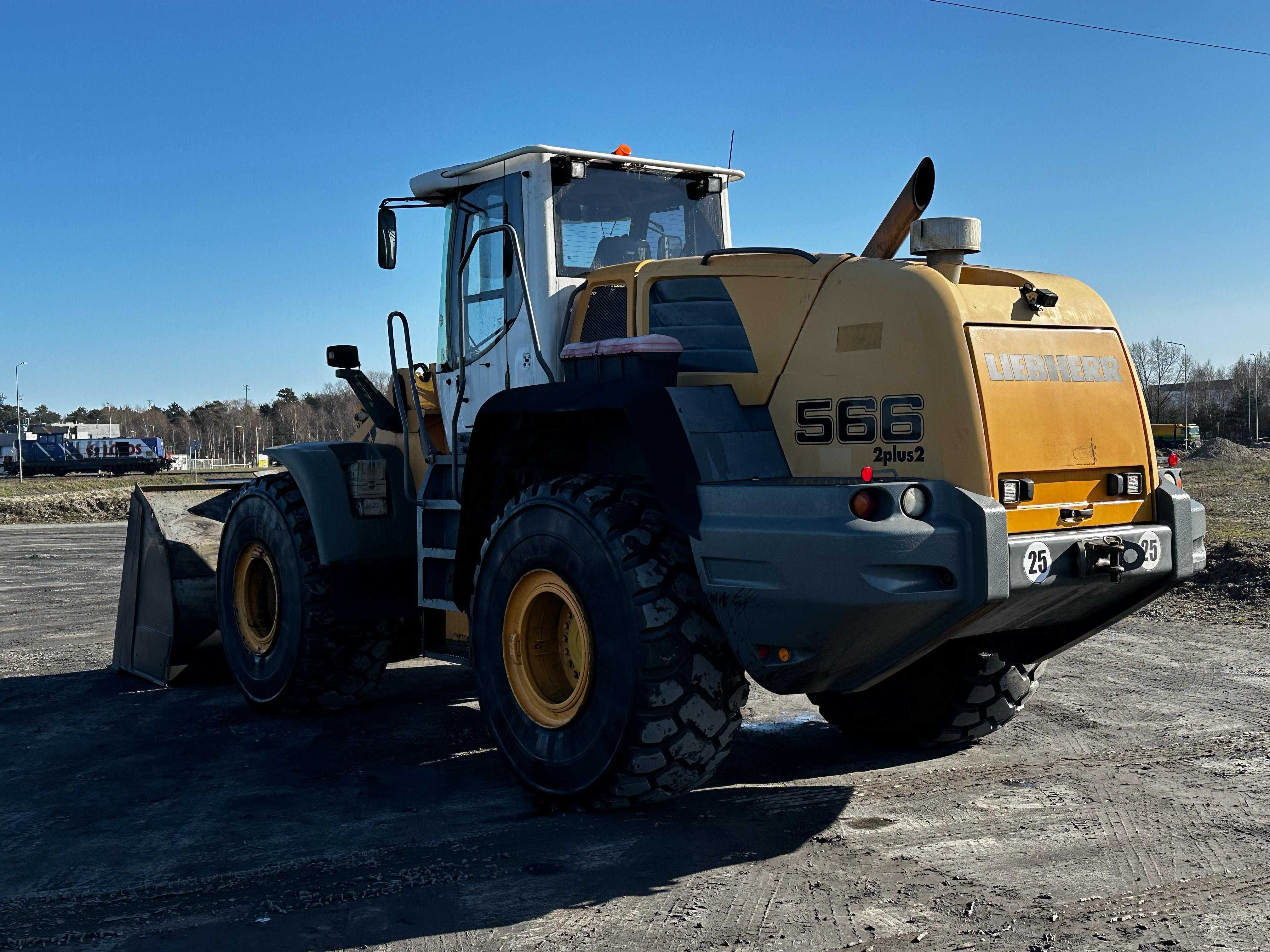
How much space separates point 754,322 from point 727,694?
1537mm

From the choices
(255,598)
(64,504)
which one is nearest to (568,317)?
(255,598)

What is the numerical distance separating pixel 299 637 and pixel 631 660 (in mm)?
3055

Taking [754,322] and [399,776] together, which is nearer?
[754,322]

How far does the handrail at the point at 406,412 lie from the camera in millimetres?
6492

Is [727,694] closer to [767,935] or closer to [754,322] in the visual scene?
[767,935]

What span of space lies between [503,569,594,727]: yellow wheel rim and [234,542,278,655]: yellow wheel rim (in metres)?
2.71

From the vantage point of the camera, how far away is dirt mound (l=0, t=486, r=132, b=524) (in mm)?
32750

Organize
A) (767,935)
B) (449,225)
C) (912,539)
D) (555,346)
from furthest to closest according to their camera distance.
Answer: (449,225)
(555,346)
(912,539)
(767,935)

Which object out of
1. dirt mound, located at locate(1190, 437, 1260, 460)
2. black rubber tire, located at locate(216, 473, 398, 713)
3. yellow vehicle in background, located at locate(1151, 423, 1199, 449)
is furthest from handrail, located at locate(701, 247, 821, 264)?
dirt mound, located at locate(1190, 437, 1260, 460)

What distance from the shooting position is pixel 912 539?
13.3ft

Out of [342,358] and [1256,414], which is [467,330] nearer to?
[342,358]

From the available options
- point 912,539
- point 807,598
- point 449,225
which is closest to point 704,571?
point 807,598

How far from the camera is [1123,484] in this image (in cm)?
470

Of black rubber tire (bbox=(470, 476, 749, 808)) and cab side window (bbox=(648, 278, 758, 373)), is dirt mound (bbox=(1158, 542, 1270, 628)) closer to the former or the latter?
cab side window (bbox=(648, 278, 758, 373))
